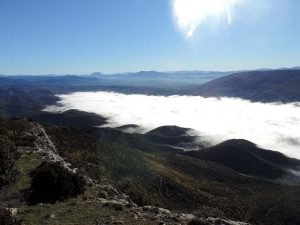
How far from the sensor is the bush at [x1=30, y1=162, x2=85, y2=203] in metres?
21.5

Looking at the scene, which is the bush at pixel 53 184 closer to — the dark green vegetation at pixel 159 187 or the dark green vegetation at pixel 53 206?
the dark green vegetation at pixel 53 206

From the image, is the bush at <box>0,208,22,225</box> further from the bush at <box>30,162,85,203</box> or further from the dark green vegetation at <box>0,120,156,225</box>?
the bush at <box>30,162,85,203</box>

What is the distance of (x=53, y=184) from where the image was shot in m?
21.9

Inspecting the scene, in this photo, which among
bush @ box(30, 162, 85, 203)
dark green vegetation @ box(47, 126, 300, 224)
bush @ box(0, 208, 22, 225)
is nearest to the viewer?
bush @ box(0, 208, 22, 225)

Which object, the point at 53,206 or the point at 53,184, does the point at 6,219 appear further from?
the point at 53,184

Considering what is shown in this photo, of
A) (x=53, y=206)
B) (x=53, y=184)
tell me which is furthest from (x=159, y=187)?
(x=53, y=206)

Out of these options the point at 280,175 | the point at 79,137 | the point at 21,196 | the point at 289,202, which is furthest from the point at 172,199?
the point at 280,175

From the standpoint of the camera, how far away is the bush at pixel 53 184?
848 inches

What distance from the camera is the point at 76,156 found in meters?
47.8

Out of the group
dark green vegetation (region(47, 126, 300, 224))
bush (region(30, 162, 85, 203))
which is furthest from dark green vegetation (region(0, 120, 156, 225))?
dark green vegetation (region(47, 126, 300, 224))

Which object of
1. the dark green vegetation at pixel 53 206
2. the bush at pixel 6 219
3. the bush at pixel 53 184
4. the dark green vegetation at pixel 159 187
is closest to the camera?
the bush at pixel 6 219

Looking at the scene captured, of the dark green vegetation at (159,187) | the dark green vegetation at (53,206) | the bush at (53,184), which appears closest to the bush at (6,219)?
the dark green vegetation at (53,206)

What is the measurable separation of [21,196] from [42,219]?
404 cm

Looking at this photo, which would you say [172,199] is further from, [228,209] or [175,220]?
[175,220]
